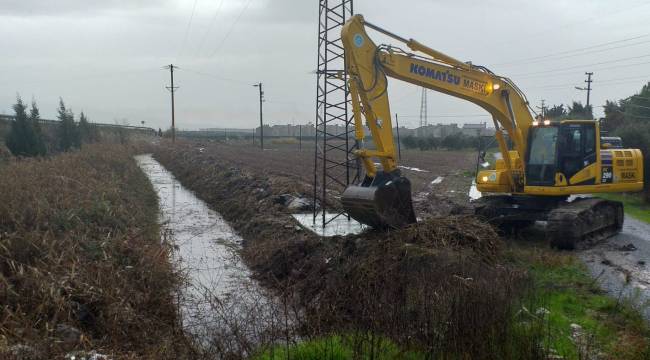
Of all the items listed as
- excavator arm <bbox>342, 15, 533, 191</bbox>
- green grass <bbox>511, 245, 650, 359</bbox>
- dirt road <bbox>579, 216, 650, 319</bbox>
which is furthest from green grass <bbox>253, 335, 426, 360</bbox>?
excavator arm <bbox>342, 15, 533, 191</bbox>

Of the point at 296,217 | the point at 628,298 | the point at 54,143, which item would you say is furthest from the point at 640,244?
the point at 54,143

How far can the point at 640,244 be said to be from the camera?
13031mm

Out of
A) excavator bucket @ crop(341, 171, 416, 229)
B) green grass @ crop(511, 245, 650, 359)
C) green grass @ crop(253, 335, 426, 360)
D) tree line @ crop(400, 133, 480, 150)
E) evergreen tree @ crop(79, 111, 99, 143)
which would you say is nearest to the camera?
green grass @ crop(253, 335, 426, 360)

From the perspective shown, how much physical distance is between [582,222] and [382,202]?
4612 mm

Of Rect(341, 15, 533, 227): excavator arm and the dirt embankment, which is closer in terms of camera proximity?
the dirt embankment

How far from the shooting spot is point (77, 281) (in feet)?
26.3

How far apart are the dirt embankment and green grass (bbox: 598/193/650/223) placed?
981 cm

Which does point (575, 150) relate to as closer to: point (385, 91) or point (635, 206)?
point (385, 91)

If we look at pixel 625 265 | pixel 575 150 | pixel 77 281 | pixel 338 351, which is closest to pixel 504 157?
pixel 575 150

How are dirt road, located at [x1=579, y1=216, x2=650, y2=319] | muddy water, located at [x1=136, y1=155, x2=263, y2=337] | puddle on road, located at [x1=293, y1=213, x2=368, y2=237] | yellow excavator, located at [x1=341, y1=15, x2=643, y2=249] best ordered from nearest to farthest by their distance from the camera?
→ muddy water, located at [x1=136, y1=155, x2=263, y2=337]
dirt road, located at [x1=579, y1=216, x2=650, y2=319]
yellow excavator, located at [x1=341, y1=15, x2=643, y2=249]
puddle on road, located at [x1=293, y1=213, x2=368, y2=237]

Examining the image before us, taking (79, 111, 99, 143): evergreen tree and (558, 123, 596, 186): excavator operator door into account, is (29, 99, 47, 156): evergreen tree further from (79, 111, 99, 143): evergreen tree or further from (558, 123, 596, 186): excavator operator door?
(558, 123, 596, 186): excavator operator door

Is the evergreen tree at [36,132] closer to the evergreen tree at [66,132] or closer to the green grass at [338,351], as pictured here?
the evergreen tree at [66,132]

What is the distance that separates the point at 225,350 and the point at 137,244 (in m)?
5.40

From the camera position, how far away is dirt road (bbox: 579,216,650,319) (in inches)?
345
